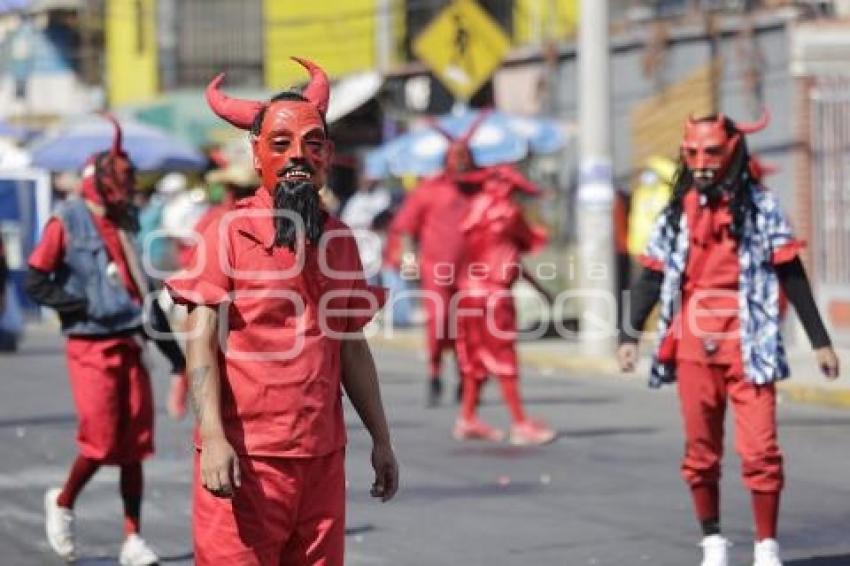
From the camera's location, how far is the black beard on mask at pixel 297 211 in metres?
6.22

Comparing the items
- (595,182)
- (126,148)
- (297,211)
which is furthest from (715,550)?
(126,148)

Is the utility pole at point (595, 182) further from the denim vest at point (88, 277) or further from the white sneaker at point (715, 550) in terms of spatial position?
the white sneaker at point (715, 550)

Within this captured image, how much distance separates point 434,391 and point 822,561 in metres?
7.30

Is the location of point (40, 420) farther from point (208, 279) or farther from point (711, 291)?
point (208, 279)

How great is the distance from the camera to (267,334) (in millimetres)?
6242

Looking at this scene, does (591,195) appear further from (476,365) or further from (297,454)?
(297,454)

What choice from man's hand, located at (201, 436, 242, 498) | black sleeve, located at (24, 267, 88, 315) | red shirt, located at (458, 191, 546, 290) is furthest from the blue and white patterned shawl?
red shirt, located at (458, 191, 546, 290)

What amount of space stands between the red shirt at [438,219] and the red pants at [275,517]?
868 cm

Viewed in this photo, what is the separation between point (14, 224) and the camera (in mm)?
29281

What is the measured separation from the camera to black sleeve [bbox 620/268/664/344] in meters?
9.39

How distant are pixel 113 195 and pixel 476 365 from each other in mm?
5113

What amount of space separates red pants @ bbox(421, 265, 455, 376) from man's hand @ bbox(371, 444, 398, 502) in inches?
331

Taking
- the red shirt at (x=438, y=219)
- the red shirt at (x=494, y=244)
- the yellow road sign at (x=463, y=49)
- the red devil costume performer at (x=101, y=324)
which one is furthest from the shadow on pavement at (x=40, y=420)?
the yellow road sign at (x=463, y=49)

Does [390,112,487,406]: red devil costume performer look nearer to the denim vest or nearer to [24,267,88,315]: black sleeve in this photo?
the denim vest
